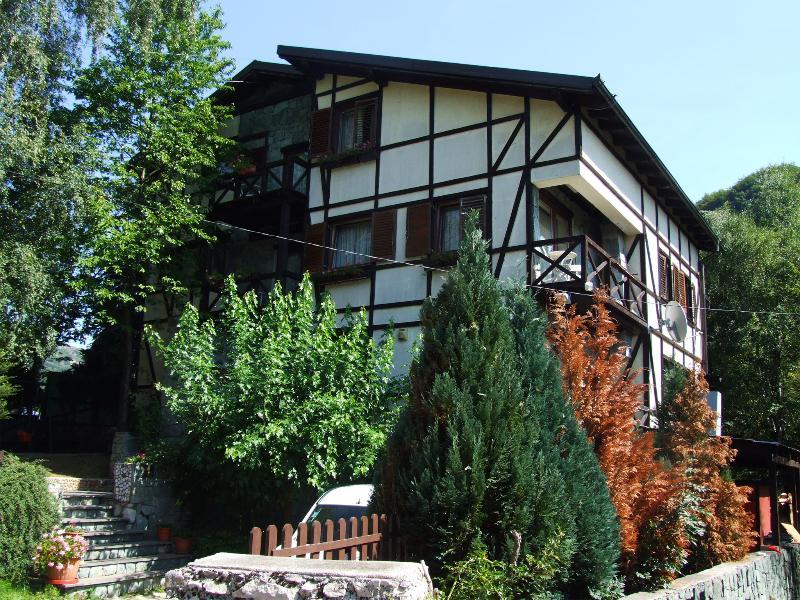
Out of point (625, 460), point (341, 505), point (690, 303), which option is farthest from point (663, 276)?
point (341, 505)

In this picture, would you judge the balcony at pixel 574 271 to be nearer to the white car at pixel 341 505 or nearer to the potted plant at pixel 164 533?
the white car at pixel 341 505

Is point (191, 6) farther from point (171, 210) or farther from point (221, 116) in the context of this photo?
point (171, 210)

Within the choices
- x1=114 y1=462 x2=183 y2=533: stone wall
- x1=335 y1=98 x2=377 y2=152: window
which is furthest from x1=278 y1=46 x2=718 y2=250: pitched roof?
x1=114 y1=462 x2=183 y2=533: stone wall

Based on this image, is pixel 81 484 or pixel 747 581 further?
pixel 81 484

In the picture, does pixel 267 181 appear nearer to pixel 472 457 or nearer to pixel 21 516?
pixel 21 516

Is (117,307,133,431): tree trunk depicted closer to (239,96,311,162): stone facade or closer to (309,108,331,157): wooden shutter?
(239,96,311,162): stone facade

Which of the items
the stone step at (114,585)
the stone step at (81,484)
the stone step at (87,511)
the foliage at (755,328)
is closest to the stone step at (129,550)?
the stone step at (114,585)

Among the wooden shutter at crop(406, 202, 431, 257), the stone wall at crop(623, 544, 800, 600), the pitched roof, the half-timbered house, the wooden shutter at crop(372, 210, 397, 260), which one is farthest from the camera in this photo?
the wooden shutter at crop(372, 210, 397, 260)

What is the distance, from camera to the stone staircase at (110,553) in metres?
11.1

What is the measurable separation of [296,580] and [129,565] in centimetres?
831

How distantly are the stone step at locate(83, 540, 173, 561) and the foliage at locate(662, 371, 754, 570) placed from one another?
8644 mm

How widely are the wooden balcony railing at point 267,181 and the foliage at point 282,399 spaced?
16.4 feet

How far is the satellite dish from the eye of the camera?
55.5 ft

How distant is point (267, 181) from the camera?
18.5 m
